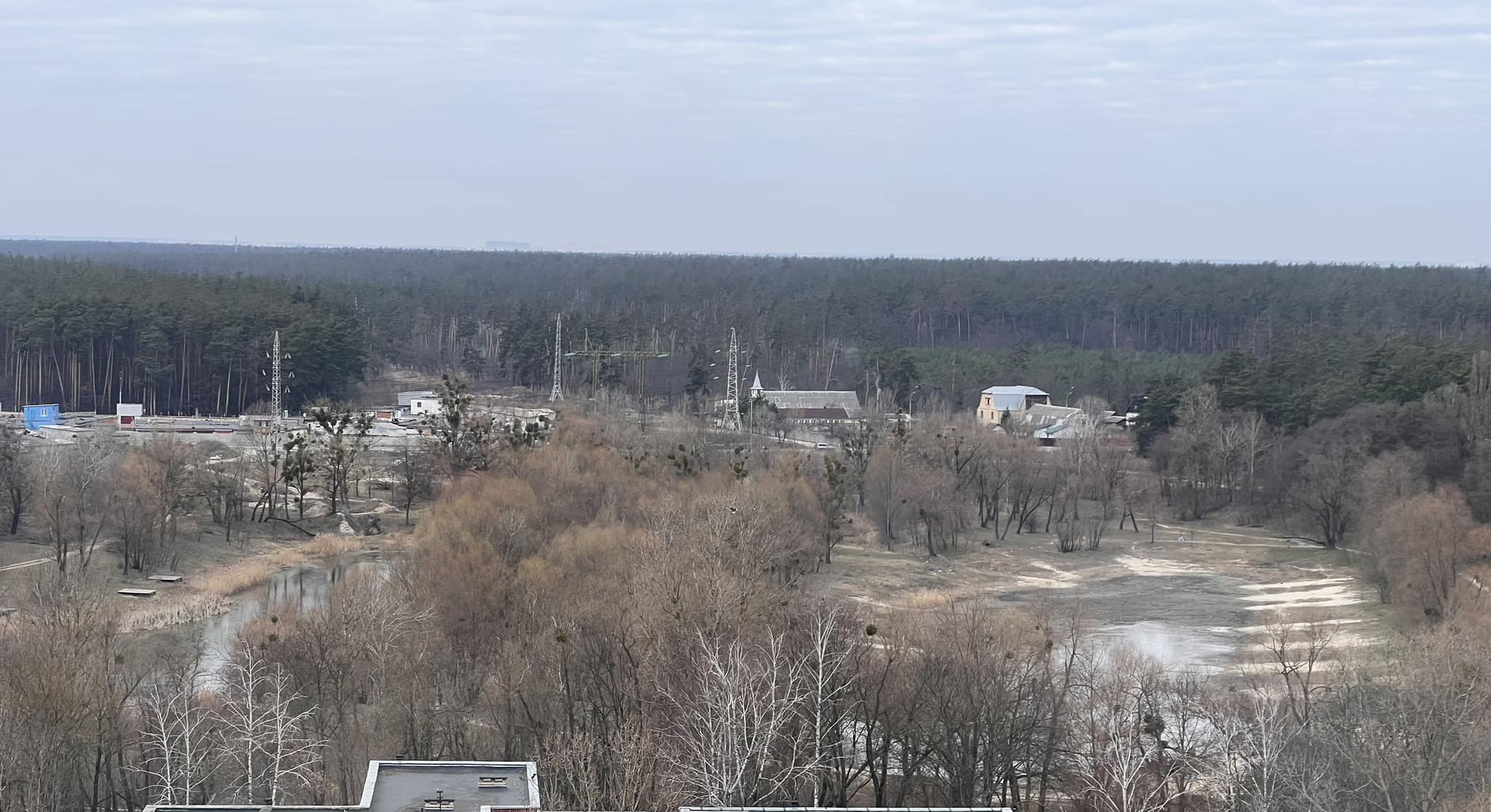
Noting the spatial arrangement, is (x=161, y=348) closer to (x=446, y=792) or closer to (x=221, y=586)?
(x=221, y=586)

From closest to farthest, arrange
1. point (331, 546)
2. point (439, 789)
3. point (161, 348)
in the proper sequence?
point (439, 789) → point (331, 546) → point (161, 348)

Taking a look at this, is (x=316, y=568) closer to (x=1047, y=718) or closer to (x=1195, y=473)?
(x=1047, y=718)

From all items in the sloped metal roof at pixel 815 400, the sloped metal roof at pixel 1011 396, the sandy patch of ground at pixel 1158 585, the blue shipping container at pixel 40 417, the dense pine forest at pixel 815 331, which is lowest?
the sandy patch of ground at pixel 1158 585

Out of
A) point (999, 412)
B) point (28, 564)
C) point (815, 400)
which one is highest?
point (999, 412)

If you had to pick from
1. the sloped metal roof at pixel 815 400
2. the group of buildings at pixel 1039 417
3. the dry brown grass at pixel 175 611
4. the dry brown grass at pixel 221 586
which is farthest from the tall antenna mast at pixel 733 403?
the dry brown grass at pixel 175 611

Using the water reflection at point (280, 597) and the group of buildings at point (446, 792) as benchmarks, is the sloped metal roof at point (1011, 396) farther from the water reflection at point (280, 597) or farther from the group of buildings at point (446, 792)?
the group of buildings at point (446, 792)

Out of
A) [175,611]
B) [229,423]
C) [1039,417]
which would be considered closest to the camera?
[175,611]

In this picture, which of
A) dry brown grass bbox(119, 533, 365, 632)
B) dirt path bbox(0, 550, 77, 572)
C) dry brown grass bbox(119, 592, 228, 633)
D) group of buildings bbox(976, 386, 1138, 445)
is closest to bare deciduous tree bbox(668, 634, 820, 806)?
dry brown grass bbox(119, 533, 365, 632)

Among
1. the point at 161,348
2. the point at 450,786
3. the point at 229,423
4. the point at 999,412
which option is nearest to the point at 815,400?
the point at 999,412
